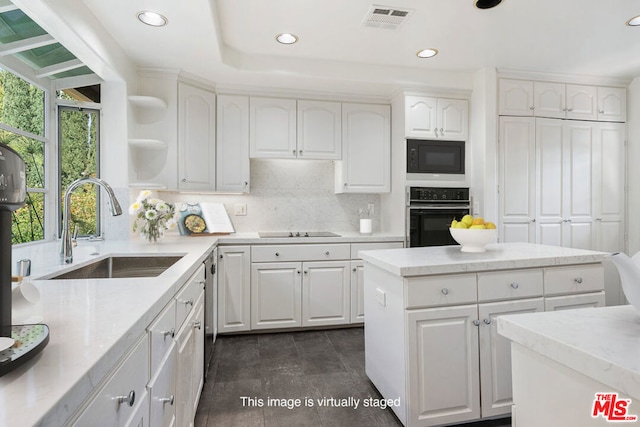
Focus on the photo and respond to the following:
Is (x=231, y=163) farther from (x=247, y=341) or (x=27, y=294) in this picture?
(x=27, y=294)

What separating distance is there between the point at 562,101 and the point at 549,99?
156 mm

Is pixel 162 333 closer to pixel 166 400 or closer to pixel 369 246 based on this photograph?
pixel 166 400

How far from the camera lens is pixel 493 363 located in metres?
1.70

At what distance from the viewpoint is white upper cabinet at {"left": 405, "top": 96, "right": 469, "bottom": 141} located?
326 cm

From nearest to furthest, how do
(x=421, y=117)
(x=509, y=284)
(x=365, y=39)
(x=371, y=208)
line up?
(x=509, y=284)
(x=365, y=39)
(x=421, y=117)
(x=371, y=208)

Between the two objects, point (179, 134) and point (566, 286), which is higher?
point (179, 134)

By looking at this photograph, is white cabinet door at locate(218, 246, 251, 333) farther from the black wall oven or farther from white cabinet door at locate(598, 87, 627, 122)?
white cabinet door at locate(598, 87, 627, 122)

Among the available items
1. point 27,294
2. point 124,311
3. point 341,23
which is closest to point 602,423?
point 124,311

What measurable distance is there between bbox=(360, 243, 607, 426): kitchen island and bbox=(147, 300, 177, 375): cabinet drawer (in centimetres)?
98

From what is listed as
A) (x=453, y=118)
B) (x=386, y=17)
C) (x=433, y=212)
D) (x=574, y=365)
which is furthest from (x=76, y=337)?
(x=453, y=118)

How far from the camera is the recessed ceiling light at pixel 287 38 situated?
8.37 ft

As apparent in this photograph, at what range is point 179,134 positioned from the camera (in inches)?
116

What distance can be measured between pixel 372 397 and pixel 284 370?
66 centimetres

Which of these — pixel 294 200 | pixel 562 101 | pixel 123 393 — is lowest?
pixel 123 393
